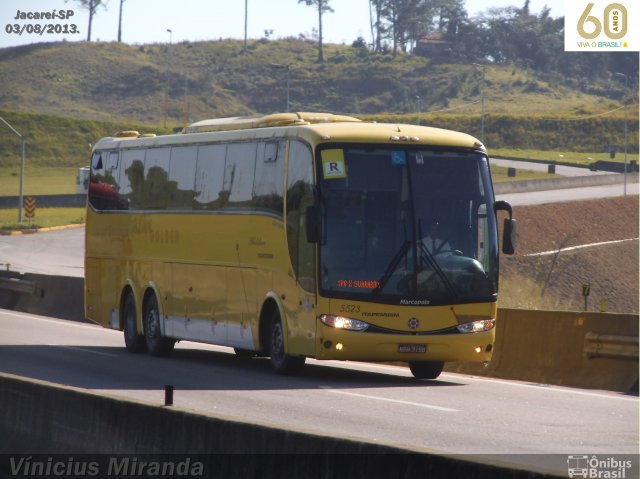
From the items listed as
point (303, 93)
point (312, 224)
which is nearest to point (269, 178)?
point (312, 224)

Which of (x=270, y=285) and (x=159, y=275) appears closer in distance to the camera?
(x=270, y=285)

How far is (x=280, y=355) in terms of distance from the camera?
62.2 ft

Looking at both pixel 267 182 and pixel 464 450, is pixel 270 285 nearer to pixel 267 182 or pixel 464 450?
pixel 267 182

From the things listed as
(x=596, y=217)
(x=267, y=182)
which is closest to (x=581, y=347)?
(x=267, y=182)

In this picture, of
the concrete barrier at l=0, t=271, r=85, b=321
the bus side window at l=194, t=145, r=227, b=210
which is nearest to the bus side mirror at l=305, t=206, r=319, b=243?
the bus side window at l=194, t=145, r=227, b=210

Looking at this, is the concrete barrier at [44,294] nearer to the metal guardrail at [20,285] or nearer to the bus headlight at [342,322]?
the metal guardrail at [20,285]

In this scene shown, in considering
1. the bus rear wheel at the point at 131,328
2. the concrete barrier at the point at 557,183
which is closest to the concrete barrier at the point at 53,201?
the concrete barrier at the point at 557,183

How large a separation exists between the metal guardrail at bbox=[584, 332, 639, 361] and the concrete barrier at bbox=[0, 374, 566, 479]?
8.97 m

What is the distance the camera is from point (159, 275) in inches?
914

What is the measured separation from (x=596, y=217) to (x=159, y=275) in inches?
2115

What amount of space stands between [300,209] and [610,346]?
4333mm

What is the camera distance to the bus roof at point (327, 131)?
18391 millimetres

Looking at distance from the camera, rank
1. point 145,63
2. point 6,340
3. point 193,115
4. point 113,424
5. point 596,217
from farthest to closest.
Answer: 1. point 145,63
2. point 193,115
3. point 596,217
4. point 6,340
5. point 113,424

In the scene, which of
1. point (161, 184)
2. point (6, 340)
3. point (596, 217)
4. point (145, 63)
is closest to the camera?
point (161, 184)
